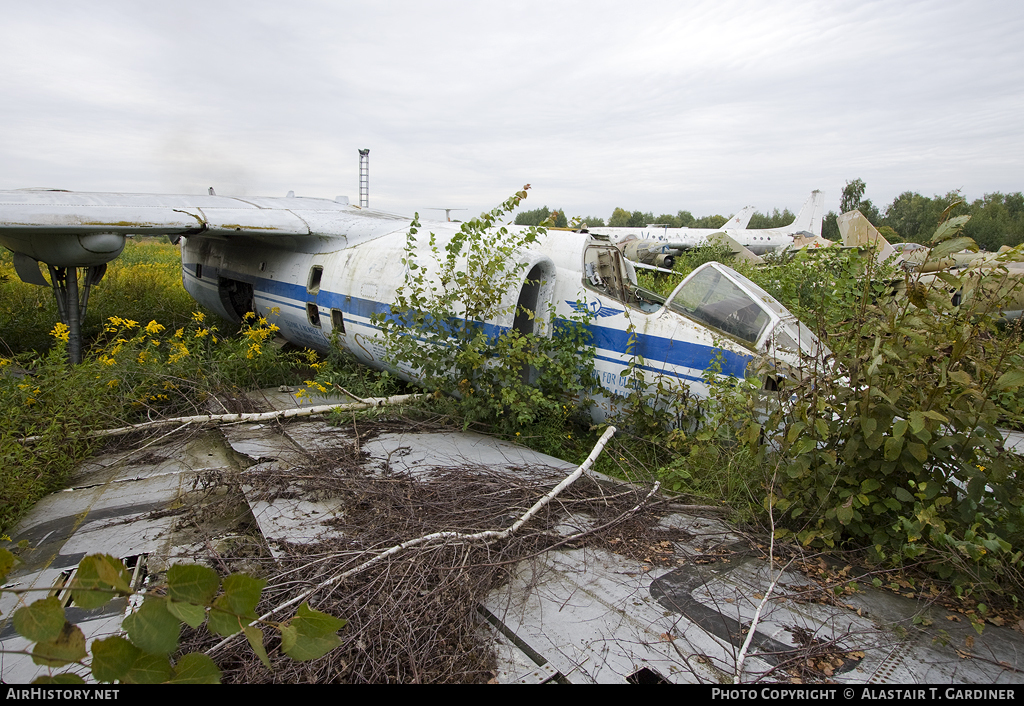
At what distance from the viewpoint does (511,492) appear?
14.2 feet

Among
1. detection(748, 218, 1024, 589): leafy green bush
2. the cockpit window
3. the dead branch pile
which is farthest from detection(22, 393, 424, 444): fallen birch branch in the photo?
detection(748, 218, 1024, 589): leafy green bush

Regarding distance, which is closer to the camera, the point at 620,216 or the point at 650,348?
the point at 650,348

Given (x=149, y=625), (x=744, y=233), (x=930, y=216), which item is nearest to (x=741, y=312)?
(x=149, y=625)

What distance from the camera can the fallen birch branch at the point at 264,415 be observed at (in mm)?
5617

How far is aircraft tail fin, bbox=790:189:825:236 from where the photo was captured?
93.9 feet

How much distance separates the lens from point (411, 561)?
3.26 meters

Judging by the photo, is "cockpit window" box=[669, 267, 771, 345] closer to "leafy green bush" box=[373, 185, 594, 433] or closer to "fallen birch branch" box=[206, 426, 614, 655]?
"leafy green bush" box=[373, 185, 594, 433]

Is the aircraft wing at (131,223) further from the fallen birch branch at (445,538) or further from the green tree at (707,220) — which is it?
the green tree at (707,220)

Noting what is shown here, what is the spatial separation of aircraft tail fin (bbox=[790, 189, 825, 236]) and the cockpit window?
27.0 m

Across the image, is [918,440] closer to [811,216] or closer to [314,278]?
[314,278]

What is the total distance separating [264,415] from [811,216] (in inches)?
1204

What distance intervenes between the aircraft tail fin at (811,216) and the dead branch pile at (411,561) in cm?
2922
